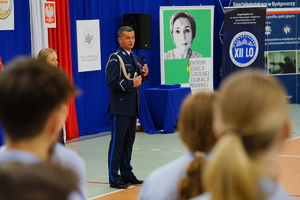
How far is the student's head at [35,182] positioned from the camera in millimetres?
880

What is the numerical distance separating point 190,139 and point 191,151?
5 cm

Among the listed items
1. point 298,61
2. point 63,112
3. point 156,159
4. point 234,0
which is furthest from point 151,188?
point 298,61

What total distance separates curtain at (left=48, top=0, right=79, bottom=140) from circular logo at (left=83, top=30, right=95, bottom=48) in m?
0.41

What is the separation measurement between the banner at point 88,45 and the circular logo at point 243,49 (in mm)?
3232

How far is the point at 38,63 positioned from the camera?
1.53 m

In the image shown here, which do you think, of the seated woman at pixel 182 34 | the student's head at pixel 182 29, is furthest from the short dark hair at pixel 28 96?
the student's head at pixel 182 29

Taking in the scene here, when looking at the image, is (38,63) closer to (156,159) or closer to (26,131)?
(26,131)

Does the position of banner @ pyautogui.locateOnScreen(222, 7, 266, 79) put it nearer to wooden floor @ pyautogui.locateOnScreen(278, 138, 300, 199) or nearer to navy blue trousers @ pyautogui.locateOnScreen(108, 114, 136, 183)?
wooden floor @ pyautogui.locateOnScreen(278, 138, 300, 199)

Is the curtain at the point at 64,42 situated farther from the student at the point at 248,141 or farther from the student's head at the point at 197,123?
the student at the point at 248,141

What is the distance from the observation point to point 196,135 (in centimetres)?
179

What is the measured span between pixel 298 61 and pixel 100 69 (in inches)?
210

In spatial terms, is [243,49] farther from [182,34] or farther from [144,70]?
[144,70]

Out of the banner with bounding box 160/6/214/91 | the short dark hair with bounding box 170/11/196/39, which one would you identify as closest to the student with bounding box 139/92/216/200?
the banner with bounding box 160/6/214/91

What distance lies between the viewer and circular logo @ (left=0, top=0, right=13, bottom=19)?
7709 mm
